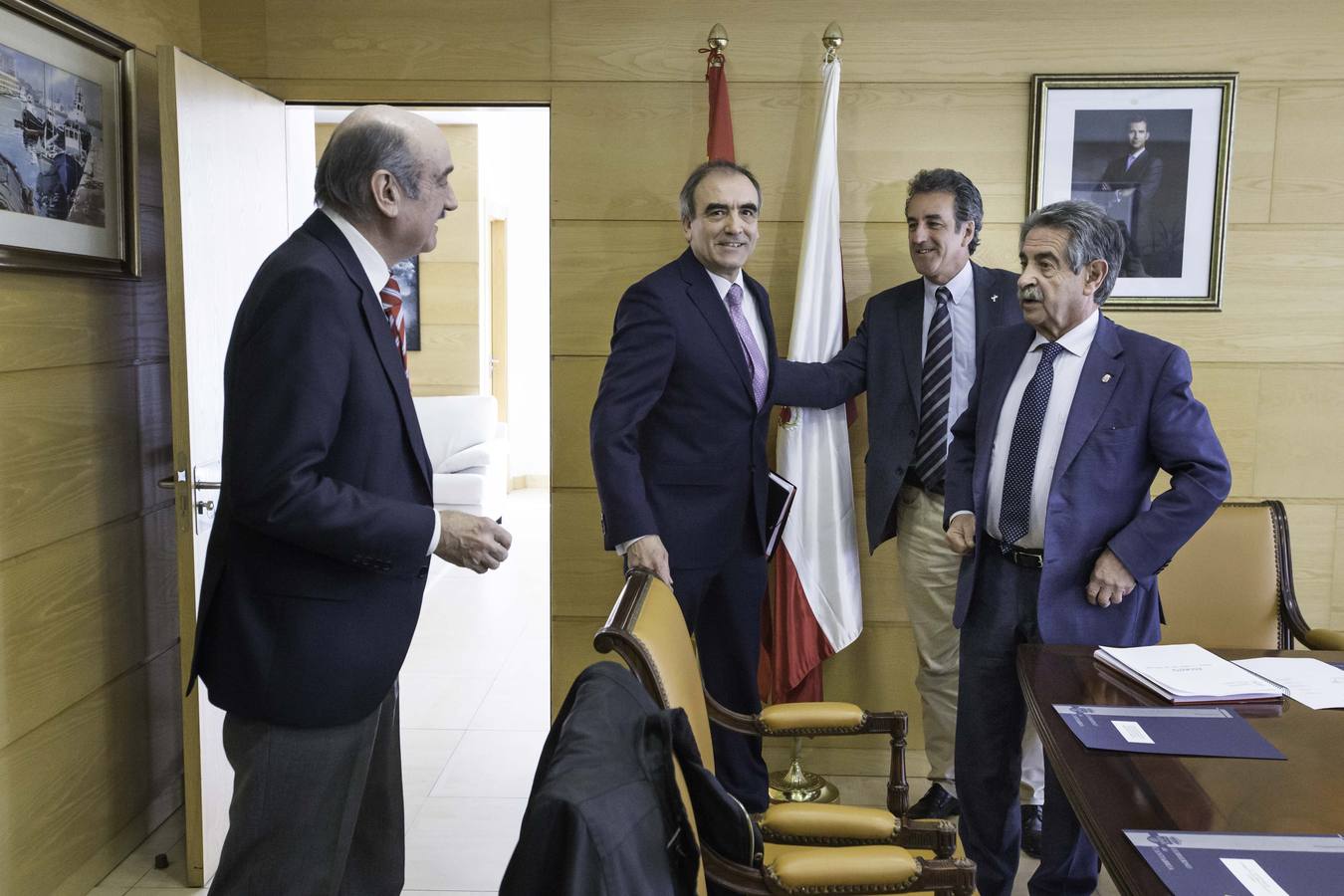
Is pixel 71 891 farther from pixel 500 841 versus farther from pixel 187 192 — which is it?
pixel 187 192

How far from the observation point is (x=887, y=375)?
121 inches

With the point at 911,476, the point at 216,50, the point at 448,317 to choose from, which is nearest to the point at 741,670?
the point at 911,476

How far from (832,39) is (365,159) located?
1809 mm

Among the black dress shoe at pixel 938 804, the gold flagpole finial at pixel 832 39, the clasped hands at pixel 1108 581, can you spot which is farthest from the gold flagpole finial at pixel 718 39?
the black dress shoe at pixel 938 804

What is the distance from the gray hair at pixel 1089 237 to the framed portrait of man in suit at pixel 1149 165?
101cm

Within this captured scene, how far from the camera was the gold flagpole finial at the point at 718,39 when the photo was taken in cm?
314

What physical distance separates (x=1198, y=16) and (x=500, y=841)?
10.5 feet

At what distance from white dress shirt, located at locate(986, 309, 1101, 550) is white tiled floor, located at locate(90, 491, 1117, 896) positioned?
1.04 metres

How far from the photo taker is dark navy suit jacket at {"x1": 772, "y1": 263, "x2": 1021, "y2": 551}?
2986mm

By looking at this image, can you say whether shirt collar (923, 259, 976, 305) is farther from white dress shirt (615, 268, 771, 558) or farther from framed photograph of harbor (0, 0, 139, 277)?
framed photograph of harbor (0, 0, 139, 277)

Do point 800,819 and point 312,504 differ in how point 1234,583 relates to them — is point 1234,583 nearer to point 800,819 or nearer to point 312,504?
point 800,819

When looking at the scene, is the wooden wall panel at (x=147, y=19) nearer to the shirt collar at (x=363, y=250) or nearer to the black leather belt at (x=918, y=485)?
the shirt collar at (x=363, y=250)

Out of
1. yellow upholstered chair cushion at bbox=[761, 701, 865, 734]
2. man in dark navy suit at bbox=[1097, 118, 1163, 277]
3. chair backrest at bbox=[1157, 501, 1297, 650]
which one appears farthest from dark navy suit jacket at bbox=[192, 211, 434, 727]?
man in dark navy suit at bbox=[1097, 118, 1163, 277]

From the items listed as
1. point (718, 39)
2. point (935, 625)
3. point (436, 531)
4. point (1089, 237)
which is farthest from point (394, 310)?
point (935, 625)
